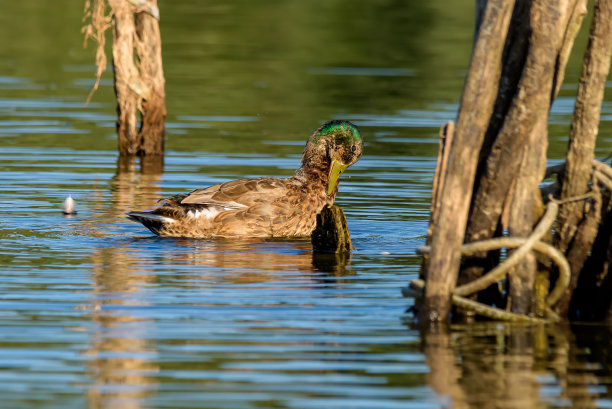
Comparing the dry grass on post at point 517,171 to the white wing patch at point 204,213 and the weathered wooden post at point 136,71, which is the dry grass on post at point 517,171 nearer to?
the white wing patch at point 204,213

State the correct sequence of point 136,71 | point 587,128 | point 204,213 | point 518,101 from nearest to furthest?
point 518,101
point 587,128
point 204,213
point 136,71

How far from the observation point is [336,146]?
12.0 metres

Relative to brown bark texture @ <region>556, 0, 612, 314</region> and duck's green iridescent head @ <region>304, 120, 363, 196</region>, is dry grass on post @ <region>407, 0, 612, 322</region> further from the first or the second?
duck's green iridescent head @ <region>304, 120, 363, 196</region>

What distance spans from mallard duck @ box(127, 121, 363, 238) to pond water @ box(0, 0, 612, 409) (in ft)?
1.09

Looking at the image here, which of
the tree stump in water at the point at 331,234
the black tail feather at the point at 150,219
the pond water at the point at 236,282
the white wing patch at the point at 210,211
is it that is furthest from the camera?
the white wing patch at the point at 210,211

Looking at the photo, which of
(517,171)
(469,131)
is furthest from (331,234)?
(469,131)

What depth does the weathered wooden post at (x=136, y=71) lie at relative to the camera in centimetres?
1516

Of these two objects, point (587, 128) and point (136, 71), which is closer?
point (587, 128)

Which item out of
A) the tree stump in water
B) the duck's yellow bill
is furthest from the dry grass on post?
the duck's yellow bill

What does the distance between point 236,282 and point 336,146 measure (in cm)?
318

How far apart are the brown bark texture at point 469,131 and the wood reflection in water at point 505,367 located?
565 mm

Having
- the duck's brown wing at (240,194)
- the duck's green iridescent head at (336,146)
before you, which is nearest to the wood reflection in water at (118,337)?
the duck's brown wing at (240,194)

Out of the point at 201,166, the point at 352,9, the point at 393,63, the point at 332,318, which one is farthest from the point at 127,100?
the point at 352,9

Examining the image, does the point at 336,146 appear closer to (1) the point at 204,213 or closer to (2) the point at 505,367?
(1) the point at 204,213
